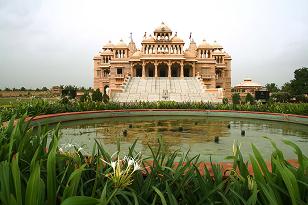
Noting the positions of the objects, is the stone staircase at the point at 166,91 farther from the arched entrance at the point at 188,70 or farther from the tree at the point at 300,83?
the tree at the point at 300,83

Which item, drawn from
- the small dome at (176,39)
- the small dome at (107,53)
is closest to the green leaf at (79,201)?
the small dome at (176,39)

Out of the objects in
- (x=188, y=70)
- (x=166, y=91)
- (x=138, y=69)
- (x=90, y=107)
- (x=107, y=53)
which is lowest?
(x=90, y=107)

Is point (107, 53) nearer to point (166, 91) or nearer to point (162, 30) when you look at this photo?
point (162, 30)

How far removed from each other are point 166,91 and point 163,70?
17.2m

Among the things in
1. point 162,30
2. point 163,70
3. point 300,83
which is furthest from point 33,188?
point 163,70

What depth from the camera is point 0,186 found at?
2.09 meters

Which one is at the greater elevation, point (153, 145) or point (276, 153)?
point (276, 153)

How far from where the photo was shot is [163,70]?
50406mm

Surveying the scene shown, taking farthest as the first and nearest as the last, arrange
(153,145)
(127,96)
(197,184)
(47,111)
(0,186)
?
(127,96) → (47,111) → (153,145) → (197,184) → (0,186)

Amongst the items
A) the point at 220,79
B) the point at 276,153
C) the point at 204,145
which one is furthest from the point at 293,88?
the point at 276,153

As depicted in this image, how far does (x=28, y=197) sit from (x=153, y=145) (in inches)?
251

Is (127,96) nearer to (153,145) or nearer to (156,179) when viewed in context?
(153,145)

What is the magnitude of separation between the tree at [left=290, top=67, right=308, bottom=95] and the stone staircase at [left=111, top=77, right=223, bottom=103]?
52.3 feet

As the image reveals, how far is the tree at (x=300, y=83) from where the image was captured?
142 ft
